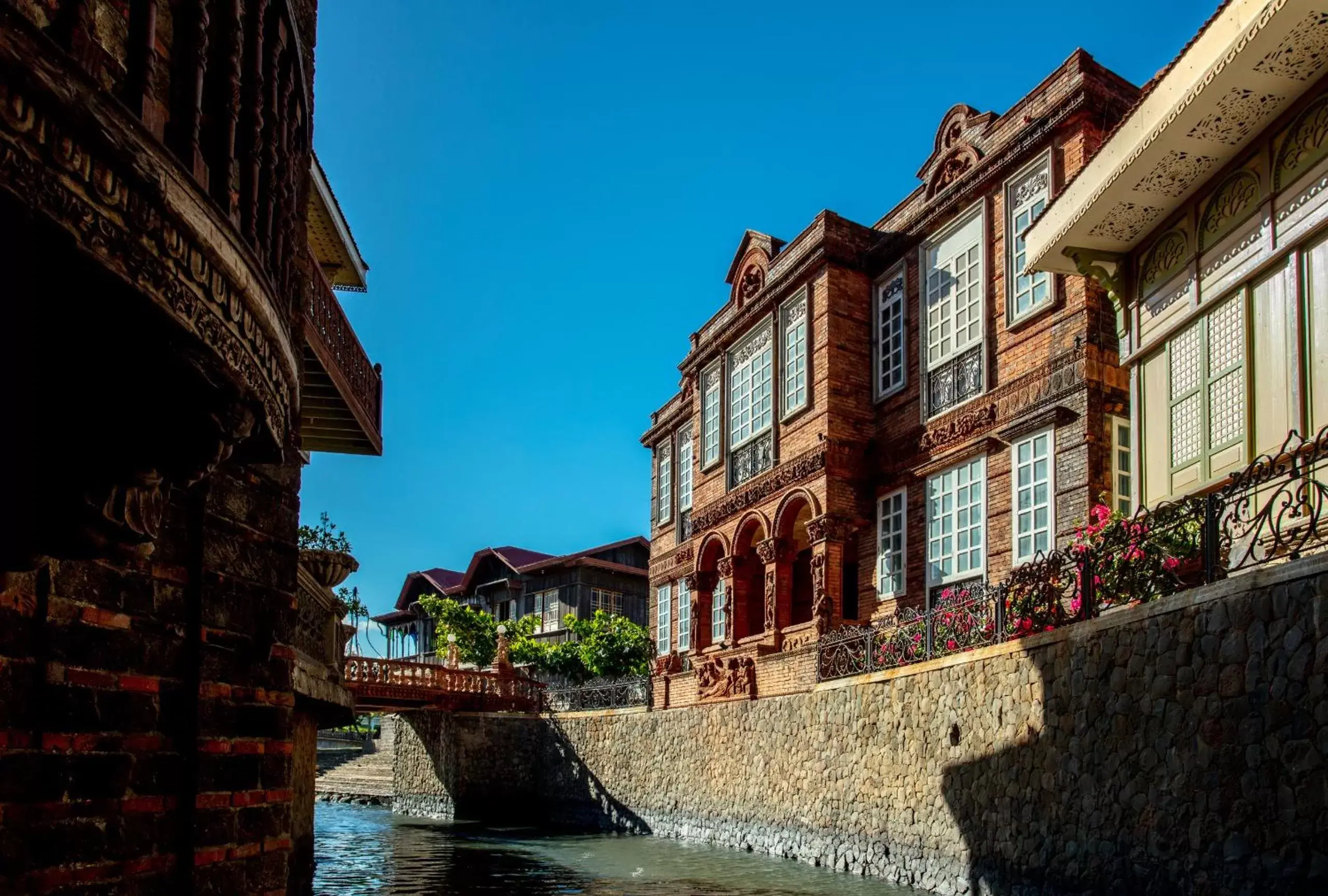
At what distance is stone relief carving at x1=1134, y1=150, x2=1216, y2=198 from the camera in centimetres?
1188

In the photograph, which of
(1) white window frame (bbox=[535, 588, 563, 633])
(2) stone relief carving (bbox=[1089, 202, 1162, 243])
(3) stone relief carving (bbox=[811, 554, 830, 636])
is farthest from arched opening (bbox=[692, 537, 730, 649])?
(1) white window frame (bbox=[535, 588, 563, 633])

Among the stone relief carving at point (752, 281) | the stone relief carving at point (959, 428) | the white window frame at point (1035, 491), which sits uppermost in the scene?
the stone relief carving at point (752, 281)

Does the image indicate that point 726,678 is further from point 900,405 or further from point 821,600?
point 900,405

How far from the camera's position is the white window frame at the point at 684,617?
90.5ft

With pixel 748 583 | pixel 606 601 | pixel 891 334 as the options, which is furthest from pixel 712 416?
pixel 606 601

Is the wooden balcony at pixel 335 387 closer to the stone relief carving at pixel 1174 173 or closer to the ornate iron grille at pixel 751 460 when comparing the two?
the stone relief carving at pixel 1174 173

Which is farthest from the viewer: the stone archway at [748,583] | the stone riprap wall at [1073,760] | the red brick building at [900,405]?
the stone archway at [748,583]

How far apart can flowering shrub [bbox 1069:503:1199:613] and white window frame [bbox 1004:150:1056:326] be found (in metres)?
6.03

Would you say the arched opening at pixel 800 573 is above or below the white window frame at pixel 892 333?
below

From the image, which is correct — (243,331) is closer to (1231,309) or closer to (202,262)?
(202,262)

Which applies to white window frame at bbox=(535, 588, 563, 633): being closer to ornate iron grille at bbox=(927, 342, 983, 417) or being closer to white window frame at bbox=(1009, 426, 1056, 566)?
ornate iron grille at bbox=(927, 342, 983, 417)

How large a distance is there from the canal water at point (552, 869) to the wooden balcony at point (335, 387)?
21.8 feet

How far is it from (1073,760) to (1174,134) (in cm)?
625

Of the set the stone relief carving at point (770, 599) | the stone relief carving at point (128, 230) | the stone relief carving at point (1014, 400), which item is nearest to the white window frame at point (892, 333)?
the stone relief carving at point (1014, 400)
